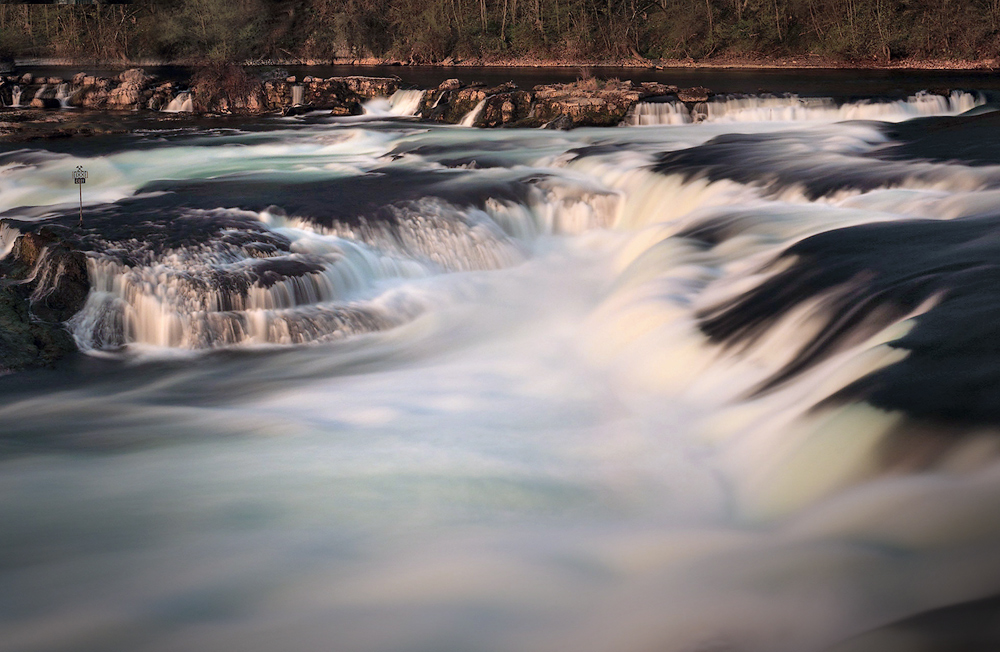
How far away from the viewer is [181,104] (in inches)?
1142

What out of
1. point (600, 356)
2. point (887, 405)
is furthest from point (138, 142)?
point (887, 405)

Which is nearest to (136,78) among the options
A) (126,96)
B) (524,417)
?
(126,96)

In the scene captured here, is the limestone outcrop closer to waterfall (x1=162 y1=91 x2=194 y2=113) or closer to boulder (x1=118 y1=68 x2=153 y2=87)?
boulder (x1=118 y1=68 x2=153 y2=87)

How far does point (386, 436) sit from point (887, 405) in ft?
10.9

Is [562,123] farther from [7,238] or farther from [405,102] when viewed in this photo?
[7,238]

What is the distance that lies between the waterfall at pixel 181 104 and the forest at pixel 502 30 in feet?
54.8

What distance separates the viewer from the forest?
40.0 m

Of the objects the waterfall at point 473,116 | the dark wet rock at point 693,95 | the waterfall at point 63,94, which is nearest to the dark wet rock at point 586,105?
the dark wet rock at point 693,95

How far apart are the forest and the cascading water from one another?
99.0 feet

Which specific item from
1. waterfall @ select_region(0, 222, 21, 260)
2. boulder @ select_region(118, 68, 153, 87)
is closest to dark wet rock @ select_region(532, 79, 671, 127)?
waterfall @ select_region(0, 222, 21, 260)

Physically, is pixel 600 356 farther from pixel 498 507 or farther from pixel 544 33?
pixel 544 33

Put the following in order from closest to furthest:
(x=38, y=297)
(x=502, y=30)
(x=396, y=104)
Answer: (x=38, y=297) < (x=396, y=104) < (x=502, y=30)

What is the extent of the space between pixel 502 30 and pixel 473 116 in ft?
104

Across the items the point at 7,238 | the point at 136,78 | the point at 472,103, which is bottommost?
the point at 7,238
